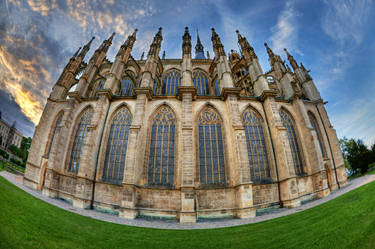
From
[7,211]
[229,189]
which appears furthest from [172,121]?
[7,211]

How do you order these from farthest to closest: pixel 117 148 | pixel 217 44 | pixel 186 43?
1. pixel 217 44
2. pixel 186 43
3. pixel 117 148

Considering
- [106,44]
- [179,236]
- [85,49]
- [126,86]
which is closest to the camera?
[179,236]

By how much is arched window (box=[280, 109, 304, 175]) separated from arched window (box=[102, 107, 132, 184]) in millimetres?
16787

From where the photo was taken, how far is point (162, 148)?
12977 mm

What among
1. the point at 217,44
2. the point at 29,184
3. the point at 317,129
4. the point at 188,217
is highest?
the point at 217,44

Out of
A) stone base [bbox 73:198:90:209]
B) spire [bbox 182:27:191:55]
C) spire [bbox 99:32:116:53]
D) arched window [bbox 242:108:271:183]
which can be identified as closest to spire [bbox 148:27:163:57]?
spire [bbox 182:27:191:55]

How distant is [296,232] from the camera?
17.7 ft

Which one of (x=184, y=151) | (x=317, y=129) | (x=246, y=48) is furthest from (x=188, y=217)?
(x=246, y=48)

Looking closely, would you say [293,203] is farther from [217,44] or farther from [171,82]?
[171,82]

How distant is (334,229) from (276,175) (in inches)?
350

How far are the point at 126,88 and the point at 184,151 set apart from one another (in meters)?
15.2

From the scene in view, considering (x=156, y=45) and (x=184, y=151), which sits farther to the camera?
(x=156, y=45)

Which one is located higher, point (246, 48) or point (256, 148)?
point (246, 48)

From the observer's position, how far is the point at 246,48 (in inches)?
765
